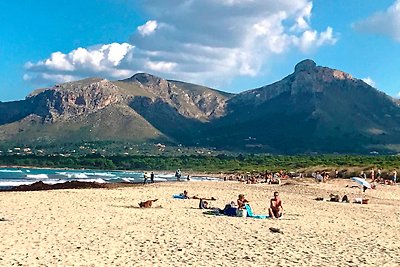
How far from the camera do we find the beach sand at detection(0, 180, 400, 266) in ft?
45.6

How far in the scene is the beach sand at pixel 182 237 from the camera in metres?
13.9

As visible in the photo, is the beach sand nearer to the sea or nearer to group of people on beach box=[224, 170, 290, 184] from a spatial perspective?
the sea

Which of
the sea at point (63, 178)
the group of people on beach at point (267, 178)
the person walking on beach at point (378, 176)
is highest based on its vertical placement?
the person walking on beach at point (378, 176)

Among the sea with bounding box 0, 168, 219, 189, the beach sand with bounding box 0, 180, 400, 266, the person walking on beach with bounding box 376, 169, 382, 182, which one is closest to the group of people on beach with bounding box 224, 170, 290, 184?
the person walking on beach with bounding box 376, 169, 382, 182

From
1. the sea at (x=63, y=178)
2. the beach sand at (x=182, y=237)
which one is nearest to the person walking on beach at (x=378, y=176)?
the sea at (x=63, y=178)

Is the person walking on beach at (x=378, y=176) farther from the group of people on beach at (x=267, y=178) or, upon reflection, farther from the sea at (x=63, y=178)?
the sea at (x=63, y=178)

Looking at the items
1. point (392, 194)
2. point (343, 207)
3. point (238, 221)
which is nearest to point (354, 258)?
point (238, 221)

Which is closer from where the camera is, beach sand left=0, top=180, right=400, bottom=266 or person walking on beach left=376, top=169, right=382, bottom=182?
beach sand left=0, top=180, right=400, bottom=266

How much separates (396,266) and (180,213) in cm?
1303

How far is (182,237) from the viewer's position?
57.7 ft

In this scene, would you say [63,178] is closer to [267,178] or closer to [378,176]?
[267,178]

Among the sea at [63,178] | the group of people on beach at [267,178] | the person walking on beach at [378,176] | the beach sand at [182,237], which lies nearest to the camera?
the beach sand at [182,237]

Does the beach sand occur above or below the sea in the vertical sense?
above

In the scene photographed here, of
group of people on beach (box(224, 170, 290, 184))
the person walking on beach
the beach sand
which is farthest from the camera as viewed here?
group of people on beach (box(224, 170, 290, 184))
